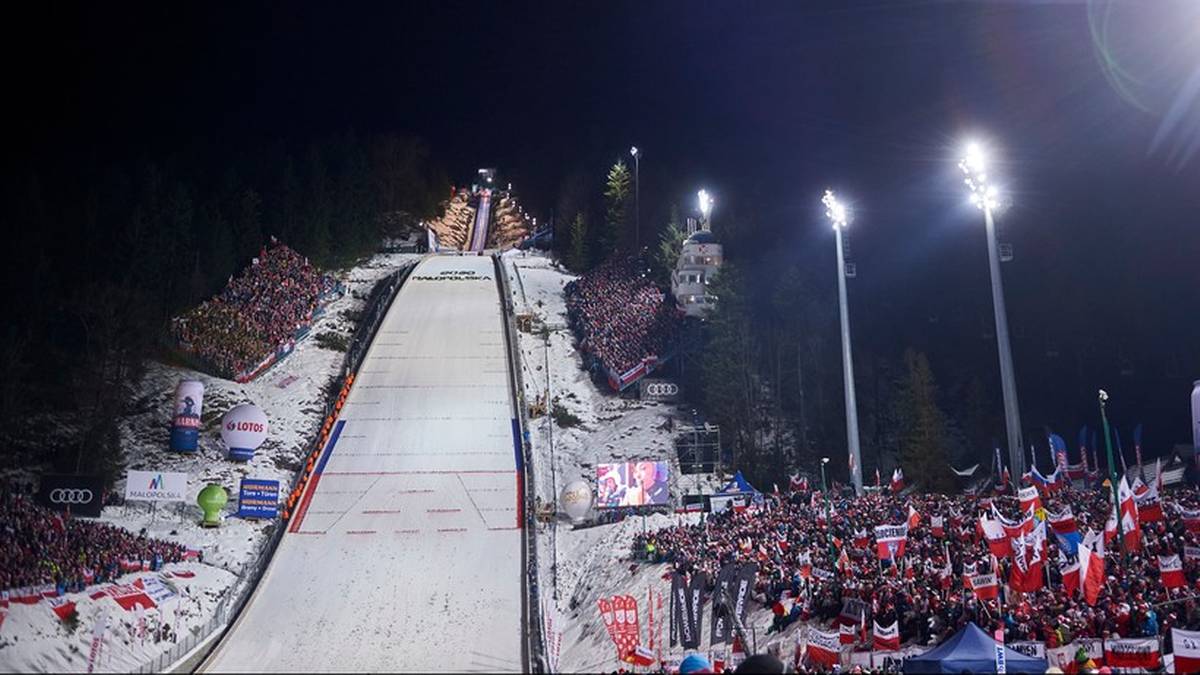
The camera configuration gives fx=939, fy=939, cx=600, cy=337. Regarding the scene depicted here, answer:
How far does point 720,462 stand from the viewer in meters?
36.5

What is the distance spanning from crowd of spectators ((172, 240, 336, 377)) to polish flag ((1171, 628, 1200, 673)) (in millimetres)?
36369

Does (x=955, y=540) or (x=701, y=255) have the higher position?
(x=701, y=255)

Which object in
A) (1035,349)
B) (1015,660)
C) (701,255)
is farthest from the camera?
(701,255)

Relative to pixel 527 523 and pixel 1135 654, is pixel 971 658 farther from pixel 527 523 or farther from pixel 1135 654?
pixel 527 523

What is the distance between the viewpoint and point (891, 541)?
1767 centimetres

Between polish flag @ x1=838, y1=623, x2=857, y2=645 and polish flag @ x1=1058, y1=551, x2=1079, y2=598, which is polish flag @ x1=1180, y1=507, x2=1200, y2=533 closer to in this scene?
polish flag @ x1=1058, y1=551, x2=1079, y2=598

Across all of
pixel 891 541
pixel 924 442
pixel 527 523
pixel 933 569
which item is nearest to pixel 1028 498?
pixel 933 569

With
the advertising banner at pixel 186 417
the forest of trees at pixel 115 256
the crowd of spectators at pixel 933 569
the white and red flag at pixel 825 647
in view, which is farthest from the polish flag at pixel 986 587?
the advertising banner at pixel 186 417

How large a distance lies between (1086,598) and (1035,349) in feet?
129

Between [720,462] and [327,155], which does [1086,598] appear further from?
[327,155]

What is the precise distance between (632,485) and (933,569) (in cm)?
1457

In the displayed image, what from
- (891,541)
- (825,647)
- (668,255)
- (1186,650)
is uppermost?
(668,255)

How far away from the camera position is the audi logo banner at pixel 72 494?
26312mm

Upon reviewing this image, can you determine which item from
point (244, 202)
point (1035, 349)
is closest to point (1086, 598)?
point (1035, 349)
